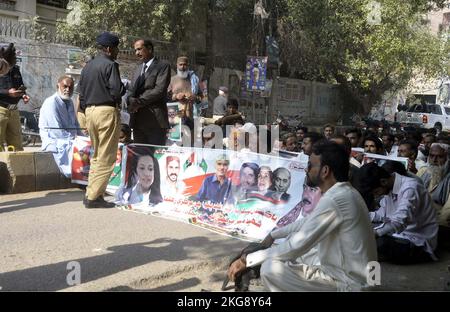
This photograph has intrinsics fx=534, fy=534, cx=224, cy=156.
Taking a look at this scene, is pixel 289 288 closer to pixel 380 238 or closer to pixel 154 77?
pixel 380 238

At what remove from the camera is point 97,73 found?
5.91 meters

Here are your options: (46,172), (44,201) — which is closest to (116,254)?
(44,201)

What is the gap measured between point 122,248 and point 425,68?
22709mm

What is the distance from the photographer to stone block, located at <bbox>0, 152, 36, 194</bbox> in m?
6.62

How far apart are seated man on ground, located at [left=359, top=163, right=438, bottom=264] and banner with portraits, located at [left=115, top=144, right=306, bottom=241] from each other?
704 mm

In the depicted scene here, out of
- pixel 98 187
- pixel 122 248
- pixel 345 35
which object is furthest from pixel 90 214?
pixel 345 35

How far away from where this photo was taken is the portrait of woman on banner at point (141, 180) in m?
6.21

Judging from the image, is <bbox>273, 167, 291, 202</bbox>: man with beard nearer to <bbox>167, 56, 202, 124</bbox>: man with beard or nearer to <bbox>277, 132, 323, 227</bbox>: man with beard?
<bbox>277, 132, 323, 227</bbox>: man with beard

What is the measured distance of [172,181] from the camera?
607 cm

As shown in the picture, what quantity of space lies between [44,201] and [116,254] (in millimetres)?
2232

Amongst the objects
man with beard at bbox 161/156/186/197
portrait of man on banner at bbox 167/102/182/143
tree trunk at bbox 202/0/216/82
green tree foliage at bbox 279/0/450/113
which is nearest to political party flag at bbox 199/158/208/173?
man with beard at bbox 161/156/186/197

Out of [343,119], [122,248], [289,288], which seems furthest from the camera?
[343,119]

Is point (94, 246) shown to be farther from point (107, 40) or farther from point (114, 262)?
point (107, 40)

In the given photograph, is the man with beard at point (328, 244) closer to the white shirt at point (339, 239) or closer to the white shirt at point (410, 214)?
the white shirt at point (339, 239)
